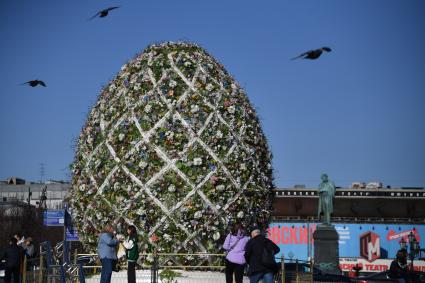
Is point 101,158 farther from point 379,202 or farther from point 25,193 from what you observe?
point 25,193

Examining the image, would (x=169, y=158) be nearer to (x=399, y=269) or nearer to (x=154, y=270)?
(x=154, y=270)

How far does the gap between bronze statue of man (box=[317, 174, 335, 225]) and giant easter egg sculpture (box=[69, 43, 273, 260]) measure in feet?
64.6

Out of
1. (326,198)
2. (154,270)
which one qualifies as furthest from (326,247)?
(154,270)

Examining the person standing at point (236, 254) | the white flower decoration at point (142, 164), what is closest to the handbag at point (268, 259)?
the person standing at point (236, 254)

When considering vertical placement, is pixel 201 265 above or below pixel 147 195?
below

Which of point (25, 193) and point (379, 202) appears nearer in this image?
point (379, 202)

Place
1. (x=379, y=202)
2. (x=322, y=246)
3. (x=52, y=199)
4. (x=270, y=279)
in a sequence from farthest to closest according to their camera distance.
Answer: (x=52, y=199) < (x=379, y=202) < (x=322, y=246) < (x=270, y=279)

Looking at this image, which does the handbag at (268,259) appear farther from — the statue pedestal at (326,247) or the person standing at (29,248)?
the statue pedestal at (326,247)

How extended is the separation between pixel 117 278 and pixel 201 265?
1895mm

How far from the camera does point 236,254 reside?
1549cm

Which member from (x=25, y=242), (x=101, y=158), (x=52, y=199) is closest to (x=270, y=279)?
(x=101, y=158)

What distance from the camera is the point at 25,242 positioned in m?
21.6

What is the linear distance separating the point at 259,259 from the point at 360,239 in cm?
6048

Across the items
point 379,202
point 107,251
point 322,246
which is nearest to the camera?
point 107,251
